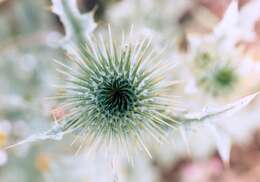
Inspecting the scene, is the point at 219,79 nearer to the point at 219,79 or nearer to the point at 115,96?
the point at 219,79

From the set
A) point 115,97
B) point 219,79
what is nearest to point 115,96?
point 115,97

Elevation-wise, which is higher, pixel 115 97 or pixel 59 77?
pixel 59 77

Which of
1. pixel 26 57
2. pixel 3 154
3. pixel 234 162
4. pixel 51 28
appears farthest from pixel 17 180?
pixel 234 162

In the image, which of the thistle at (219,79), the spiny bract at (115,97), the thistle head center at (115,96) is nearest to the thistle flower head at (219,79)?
the thistle at (219,79)

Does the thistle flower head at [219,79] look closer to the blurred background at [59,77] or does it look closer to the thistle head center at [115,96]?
the blurred background at [59,77]

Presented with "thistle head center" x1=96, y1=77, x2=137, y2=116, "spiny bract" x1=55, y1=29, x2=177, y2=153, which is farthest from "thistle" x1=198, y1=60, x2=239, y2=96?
"thistle head center" x1=96, y1=77, x2=137, y2=116

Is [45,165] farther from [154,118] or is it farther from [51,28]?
[154,118]
